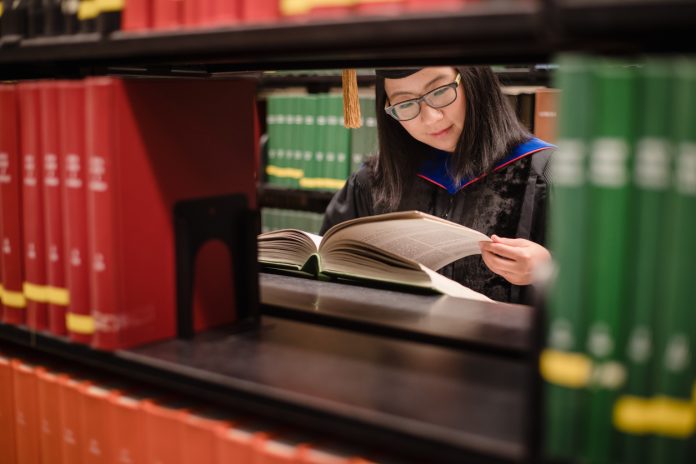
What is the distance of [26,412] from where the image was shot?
1.18 meters

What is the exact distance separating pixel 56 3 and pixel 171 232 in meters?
0.38

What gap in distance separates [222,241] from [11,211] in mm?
361

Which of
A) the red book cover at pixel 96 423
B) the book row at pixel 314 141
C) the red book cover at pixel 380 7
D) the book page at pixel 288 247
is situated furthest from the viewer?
the book row at pixel 314 141

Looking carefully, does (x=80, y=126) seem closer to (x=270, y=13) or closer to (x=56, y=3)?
(x=56, y=3)

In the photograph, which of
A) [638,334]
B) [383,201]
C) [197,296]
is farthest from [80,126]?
[383,201]

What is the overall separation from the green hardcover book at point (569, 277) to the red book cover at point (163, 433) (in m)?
0.51

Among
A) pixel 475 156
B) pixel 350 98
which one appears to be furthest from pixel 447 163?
pixel 350 98

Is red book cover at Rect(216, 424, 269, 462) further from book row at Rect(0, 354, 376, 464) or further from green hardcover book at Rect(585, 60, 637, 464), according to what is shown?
green hardcover book at Rect(585, 60, 637, 464)

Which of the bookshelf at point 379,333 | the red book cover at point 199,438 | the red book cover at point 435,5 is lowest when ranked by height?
the red book cover at point 199,438

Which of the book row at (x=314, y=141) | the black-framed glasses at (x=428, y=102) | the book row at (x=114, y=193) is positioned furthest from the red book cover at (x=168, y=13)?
the book row at (x=314, y=141)

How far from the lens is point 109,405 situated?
1.02 m

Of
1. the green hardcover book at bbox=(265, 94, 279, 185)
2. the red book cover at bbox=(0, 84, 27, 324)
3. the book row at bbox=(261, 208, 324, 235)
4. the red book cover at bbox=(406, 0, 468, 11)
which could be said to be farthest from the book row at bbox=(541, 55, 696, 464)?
the green hardcover book at bbox=(265, 94, 279, 185)

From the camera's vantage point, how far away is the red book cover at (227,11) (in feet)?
2.72

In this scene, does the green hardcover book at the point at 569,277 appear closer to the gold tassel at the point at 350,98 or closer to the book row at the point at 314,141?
the gold tassel at the point at 350,98
